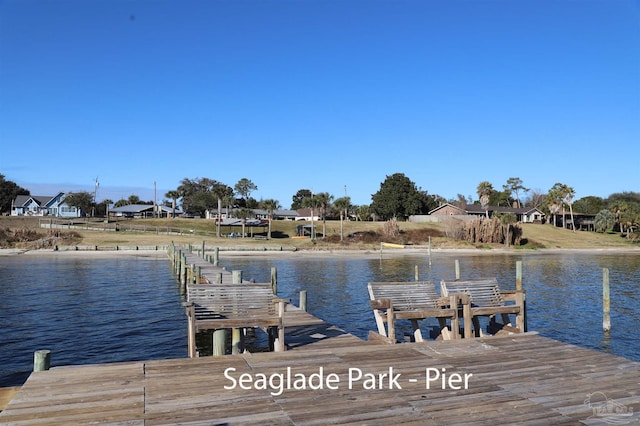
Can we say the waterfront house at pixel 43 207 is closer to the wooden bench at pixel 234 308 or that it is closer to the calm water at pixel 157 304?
the calm water at pixel 157 304

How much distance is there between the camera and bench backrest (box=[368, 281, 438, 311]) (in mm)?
10227

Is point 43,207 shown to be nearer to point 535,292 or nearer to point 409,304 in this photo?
point 535,292

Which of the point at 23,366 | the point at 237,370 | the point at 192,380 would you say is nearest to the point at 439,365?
the point at 237,370

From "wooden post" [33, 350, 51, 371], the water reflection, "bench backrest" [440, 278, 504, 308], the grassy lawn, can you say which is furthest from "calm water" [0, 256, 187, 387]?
the grassy lawn

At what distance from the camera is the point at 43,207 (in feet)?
368

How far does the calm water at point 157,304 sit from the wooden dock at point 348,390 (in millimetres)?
7936

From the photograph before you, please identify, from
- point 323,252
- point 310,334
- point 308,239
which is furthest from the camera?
point 308,239

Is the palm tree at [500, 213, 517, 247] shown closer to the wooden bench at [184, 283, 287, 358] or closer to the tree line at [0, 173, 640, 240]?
the tree line at [0, 173, 640, 240]

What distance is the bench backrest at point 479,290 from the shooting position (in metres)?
10.9

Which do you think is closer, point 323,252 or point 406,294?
point 406,294

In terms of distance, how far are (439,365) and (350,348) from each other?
1.82 metres

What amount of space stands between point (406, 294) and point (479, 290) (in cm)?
186

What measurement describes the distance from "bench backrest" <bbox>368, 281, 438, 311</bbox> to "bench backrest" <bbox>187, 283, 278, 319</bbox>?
211cm

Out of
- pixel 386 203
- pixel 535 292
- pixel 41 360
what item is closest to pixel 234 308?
pixel 41 360
